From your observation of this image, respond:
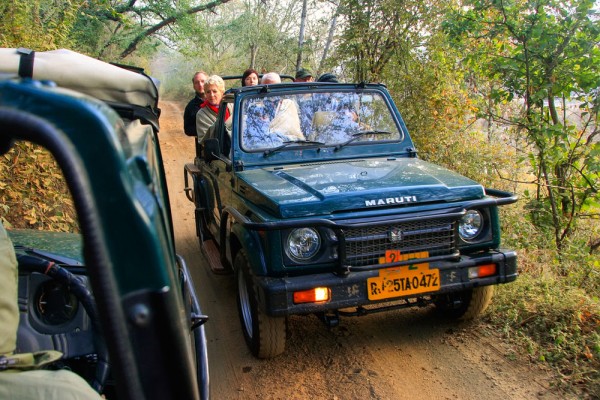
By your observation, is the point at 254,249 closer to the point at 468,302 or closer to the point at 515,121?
the point at 468,302

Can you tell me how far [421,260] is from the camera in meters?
3.34

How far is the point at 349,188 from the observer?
11.2 feet

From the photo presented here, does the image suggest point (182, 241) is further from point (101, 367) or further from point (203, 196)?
point (101, 367)

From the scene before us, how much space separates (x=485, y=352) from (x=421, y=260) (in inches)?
36.9

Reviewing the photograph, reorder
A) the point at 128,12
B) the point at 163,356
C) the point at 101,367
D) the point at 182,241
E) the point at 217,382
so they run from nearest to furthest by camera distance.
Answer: the point at 163,356 → the point at 101,367 → the point at 217,382 → the point at 182,241 → the point at 128,12

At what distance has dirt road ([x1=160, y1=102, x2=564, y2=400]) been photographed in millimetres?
3326

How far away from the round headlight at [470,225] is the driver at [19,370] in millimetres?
2747

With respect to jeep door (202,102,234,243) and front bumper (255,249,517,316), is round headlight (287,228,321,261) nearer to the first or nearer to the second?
front bumper (255,249,517,316)

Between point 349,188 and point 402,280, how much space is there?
66 cm

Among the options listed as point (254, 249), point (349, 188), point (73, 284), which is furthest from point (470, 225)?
point (73, 284)

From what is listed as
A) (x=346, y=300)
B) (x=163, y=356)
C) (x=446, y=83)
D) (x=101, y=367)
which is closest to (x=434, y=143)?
(x=446, y=83)

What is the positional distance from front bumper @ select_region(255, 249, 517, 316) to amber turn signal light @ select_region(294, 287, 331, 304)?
22mm

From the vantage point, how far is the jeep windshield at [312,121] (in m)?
4.39

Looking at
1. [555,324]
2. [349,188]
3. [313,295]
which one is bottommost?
[555,324]
